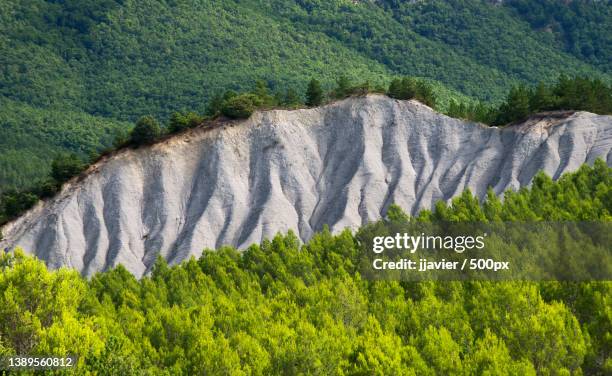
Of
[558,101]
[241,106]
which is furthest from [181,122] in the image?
[558,101]

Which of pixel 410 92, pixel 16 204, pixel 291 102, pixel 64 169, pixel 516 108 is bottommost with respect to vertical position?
pixel 16 204

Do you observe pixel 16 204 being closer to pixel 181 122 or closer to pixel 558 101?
pixel 181 122

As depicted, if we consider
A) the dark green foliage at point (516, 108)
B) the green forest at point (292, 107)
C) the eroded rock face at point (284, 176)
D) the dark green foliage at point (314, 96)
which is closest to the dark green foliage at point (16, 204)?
the green forest at point (292, 107)

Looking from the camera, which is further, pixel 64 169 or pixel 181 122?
pixel 181 122

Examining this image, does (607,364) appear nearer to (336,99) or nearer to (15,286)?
(15,286)

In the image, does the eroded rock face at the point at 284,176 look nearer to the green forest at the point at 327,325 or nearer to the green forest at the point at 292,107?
the green forest at the point at 292,107

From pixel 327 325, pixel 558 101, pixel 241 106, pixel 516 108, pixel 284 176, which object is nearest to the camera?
pixel 327 325
